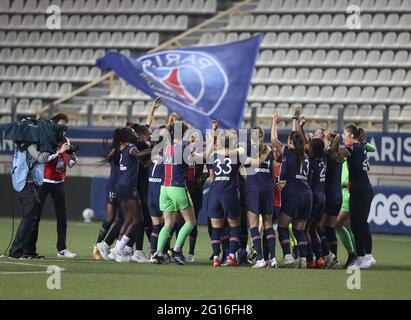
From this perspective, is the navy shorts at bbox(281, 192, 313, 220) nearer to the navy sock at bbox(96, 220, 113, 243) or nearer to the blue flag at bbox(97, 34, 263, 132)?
the navy sock at bbox(96, 220, 113, 243)

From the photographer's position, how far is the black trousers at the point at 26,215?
15875mm

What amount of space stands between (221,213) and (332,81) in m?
13.6

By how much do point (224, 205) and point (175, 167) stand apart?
862 millimetres

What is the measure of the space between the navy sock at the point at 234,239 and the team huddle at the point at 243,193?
0.02 m

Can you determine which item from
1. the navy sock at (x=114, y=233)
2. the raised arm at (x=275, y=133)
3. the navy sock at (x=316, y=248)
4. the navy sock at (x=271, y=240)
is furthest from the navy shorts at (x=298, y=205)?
the navy sock at (x=114, y=233)

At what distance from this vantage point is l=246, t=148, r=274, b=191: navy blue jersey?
1567cm

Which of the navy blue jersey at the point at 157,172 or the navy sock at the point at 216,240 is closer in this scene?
the navy sock at the point at 216,240

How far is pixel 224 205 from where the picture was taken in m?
15.8

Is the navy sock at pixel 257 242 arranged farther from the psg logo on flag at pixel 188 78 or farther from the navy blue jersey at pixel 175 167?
the psg logo on flag at pixel 188 78

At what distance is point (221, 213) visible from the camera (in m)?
15.9

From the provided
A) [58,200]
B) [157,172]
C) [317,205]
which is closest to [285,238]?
[317,205]

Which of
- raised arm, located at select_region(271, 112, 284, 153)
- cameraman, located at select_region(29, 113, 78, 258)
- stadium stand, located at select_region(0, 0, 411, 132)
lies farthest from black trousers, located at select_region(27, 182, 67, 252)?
stadium stand, located at select_region(0, 0, 411, 132)

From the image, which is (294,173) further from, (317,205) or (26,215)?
(26,215)
